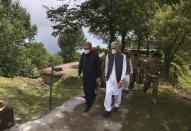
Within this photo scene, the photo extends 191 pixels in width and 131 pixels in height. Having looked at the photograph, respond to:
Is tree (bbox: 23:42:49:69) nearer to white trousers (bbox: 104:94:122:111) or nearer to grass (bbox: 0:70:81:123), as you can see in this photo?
grass (bbox: 0:70:81:123)

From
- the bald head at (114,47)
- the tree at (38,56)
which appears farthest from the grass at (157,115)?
the tree at (38,56)

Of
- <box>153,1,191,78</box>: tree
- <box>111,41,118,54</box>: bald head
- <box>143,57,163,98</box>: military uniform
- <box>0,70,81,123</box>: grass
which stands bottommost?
<box>0,70,81,123</box>: grass

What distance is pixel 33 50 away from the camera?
56750mm

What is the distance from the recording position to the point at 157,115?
48.3 ft

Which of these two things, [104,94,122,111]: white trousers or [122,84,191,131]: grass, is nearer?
[104,94,122,111]: white trousers

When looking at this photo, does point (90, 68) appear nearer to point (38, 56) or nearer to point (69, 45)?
point (38, 56)

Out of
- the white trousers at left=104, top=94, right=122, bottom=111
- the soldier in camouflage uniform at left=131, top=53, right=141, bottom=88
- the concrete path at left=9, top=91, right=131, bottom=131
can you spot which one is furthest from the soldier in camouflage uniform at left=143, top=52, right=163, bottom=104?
the white trousers at left=104, top=94, right=122, bottom=111

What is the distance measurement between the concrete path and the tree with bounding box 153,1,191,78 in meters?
6.74

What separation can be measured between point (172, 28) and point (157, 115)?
13.1 meters

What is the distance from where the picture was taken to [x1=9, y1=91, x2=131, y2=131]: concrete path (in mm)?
12062

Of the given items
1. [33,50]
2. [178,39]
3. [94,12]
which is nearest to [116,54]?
[94,12]

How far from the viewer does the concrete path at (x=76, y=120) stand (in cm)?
1206

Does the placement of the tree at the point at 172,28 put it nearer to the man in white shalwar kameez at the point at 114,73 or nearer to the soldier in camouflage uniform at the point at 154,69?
the soldier in camouflage uniform at the point at 154,69

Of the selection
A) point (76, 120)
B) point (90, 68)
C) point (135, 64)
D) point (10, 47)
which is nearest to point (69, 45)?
point (10, 47)
